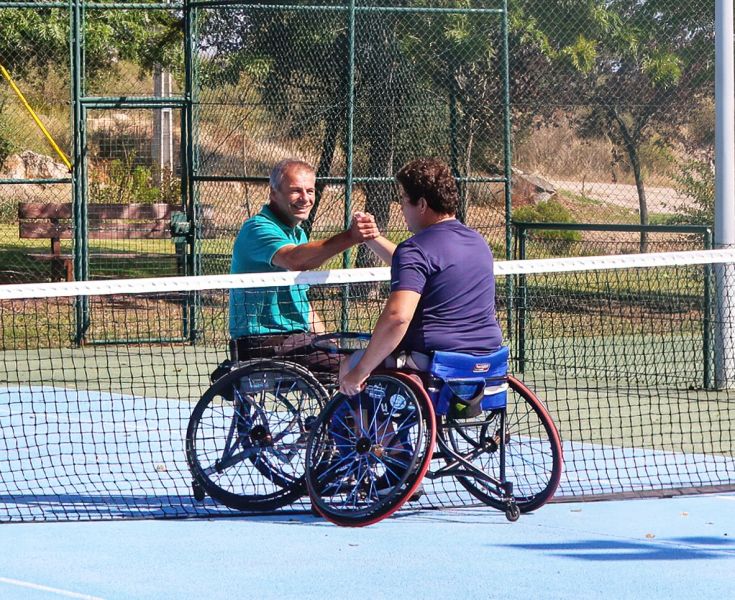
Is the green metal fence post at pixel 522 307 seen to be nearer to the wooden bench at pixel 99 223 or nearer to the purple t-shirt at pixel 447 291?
the wooden bench at pixel 99 223

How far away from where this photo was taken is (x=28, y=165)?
67.1 feet

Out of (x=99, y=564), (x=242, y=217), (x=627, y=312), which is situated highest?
(x=242, y=217)

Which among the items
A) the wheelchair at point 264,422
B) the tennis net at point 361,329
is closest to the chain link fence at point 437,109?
the tennis net at point 361,329

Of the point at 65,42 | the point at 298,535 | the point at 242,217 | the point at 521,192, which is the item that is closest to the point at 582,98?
the point at 521,192

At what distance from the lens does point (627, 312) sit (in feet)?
40.4

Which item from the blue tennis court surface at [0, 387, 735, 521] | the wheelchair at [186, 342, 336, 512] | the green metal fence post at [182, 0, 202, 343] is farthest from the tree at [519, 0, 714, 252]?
the wheelchair at [186, 342, 336, 512]

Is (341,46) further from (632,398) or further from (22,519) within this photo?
(22,519)

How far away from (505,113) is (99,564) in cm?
759

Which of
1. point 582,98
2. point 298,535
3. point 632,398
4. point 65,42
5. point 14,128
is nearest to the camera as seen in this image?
point 298,535

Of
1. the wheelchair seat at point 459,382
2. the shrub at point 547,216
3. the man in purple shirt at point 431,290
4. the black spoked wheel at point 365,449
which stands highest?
the shrub at point 547,216

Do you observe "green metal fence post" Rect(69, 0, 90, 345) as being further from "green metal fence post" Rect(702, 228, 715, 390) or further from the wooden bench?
"green metal fence post" Rect(702, 228, 715, 390)

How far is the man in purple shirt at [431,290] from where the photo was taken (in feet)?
19.7

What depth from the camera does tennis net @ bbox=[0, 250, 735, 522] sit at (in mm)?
7012

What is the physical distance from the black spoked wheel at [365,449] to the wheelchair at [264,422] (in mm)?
301
